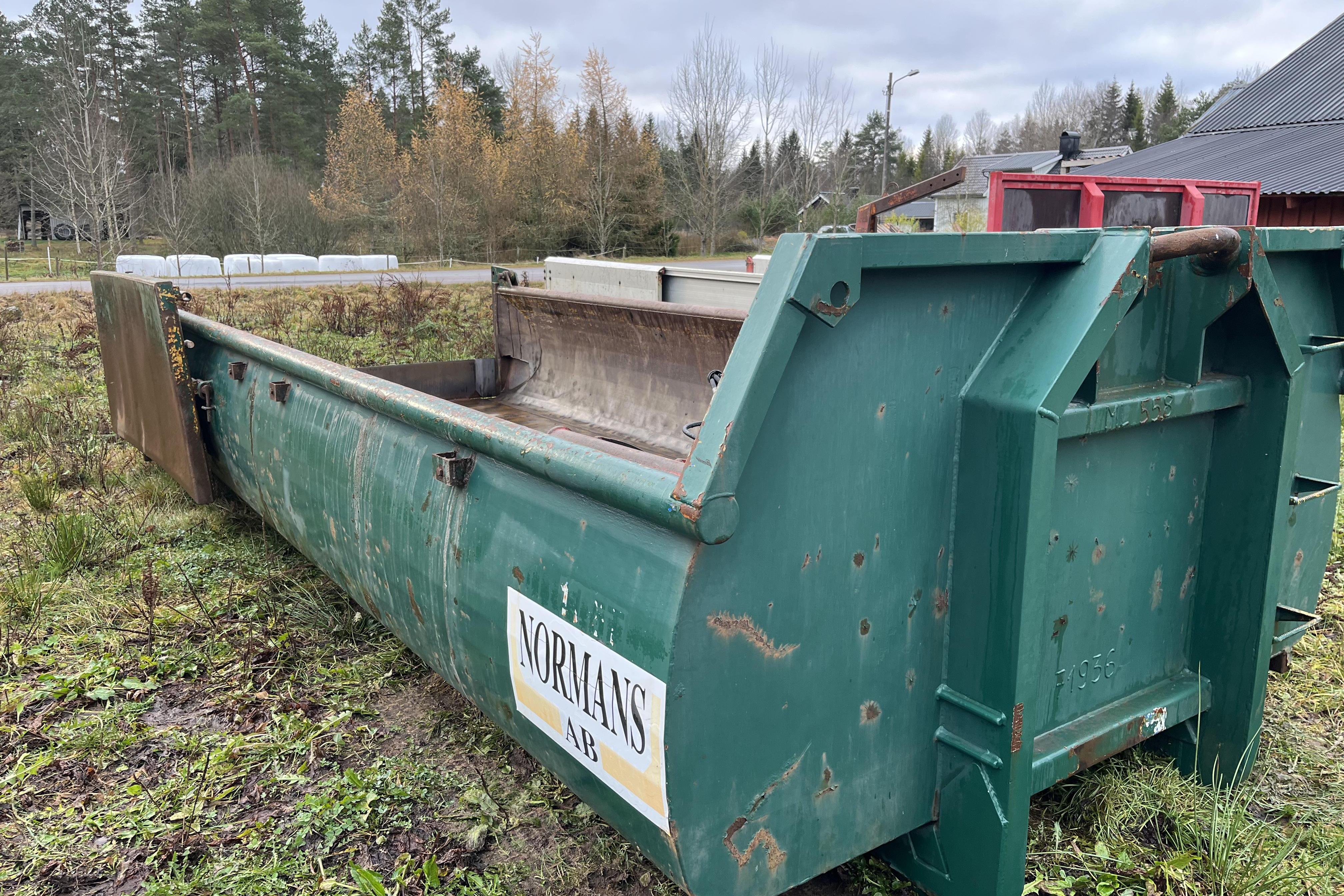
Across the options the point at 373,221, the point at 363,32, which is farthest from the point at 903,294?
the point at 363,32

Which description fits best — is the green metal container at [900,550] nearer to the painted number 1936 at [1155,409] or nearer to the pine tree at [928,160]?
the painted number 1936 at [1155,409]

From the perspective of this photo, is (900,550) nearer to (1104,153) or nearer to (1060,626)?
(1060,626)

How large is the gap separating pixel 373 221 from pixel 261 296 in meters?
22.8

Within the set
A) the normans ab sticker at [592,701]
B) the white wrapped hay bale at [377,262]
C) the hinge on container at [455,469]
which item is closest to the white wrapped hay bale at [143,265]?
the white wrapped hay bale at [377,262]

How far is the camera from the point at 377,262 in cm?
2758

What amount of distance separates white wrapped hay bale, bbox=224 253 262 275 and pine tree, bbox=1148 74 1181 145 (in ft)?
217

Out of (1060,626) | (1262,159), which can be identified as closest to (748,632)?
(1060,626)

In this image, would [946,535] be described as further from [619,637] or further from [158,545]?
[158,545]

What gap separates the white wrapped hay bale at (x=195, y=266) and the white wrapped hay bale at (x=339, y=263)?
2.66m

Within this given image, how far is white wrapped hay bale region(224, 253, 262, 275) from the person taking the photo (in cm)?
2531

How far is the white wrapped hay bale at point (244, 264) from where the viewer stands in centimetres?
2531

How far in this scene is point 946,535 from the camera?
69.5 inches

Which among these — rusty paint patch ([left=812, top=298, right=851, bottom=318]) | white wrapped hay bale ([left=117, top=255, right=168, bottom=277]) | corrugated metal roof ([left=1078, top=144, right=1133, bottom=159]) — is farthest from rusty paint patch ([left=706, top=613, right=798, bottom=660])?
corrugated metal roof ([left=1078, top=144, right=1133, bottom=159])

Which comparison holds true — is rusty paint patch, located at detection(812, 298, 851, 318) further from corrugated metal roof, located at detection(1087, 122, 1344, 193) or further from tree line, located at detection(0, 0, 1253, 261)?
tree line, located at detection(0, 0, 1253, 261)
